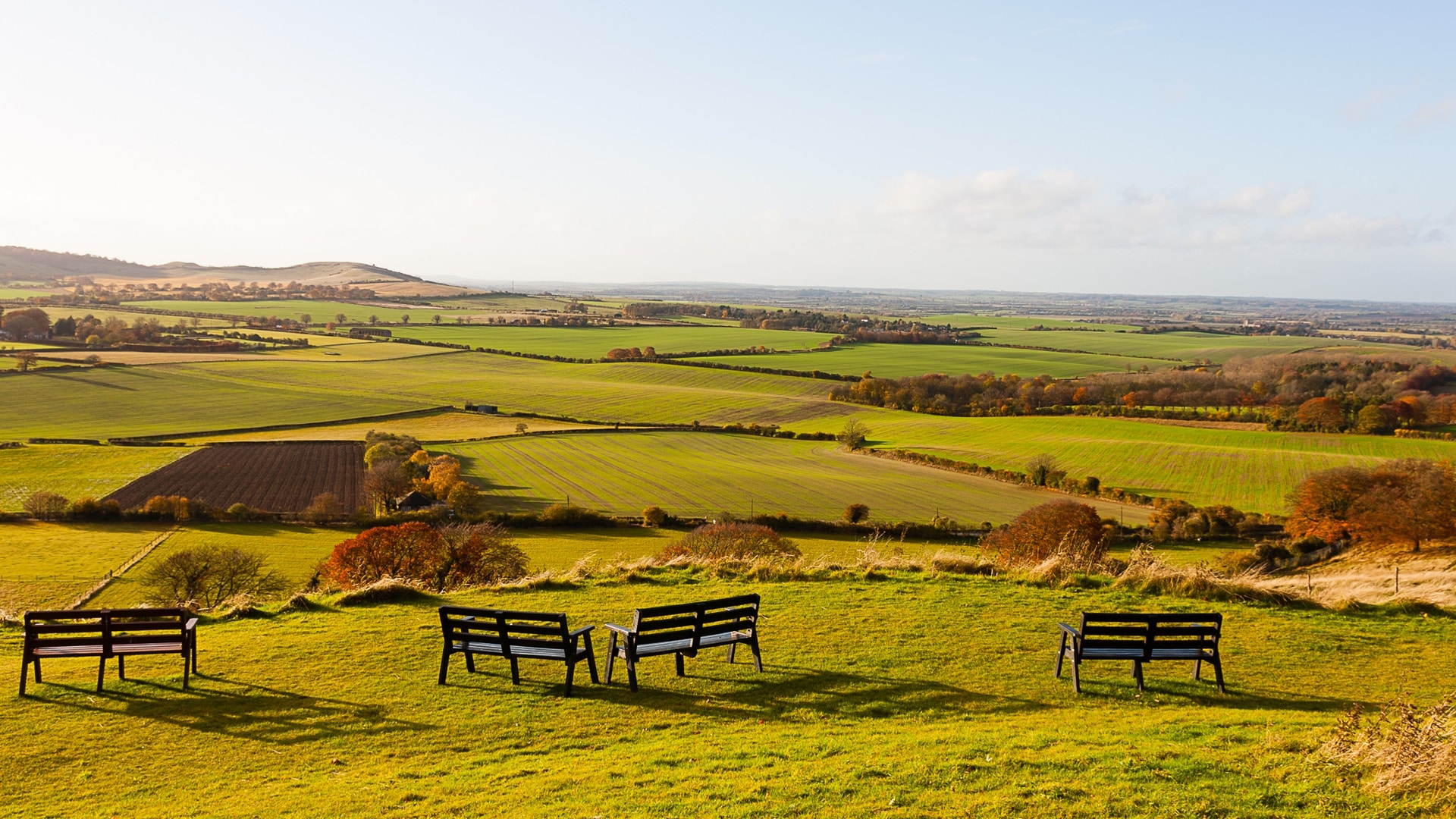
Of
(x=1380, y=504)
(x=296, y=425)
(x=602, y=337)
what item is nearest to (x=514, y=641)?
(x=1380, y=504)

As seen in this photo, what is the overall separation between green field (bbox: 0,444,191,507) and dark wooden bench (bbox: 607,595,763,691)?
53.3m

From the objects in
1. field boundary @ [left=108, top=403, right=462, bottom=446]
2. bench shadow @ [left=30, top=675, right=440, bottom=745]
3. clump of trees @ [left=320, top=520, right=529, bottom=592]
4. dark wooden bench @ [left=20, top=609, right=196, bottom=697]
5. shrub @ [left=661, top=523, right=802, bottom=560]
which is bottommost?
field boundary @ [left=108, top=403, right=462, bottom=446]

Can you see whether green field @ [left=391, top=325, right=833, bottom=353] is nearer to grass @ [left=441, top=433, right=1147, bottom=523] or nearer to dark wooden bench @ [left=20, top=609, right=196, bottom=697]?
grass @ [left=441, top=433, right=1147, bottom=523]

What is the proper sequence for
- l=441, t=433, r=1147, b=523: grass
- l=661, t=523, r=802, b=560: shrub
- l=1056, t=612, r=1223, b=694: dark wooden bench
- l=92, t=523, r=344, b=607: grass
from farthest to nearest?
1. l=441, t=433, r=1147, b=523: grass
2. l=92, t=523, r=344, b=607: grass
3. l=661, t=523, r=802, b=560: shrub
4. l=1056, t=612, r=1223, b=694: dark wooden bench

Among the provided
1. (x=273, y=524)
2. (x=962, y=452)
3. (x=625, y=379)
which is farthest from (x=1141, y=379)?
(x=273, y=524)

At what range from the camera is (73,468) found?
197 ft

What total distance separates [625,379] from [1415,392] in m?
92.1

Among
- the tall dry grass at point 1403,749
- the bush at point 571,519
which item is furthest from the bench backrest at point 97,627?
the bush at point 571,519

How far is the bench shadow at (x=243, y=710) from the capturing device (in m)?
9.58

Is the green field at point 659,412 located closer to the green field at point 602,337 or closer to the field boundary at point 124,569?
the green field at point 602,337

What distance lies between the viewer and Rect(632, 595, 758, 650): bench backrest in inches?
430

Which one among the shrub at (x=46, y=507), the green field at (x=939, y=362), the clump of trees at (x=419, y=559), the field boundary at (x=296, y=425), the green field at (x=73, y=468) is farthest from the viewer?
the green field at (x=939, y=362)

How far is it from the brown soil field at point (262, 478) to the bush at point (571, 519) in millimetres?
12720

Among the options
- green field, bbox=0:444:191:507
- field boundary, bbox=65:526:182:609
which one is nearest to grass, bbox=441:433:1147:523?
field boundary, bbox=65:526:182:609
